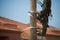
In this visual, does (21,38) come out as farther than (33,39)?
Yes

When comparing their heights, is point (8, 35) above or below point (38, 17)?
below

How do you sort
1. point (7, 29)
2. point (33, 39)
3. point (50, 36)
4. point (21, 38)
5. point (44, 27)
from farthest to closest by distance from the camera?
point (50, 36) → point (21, 38) → point (7, 29) → point (44, 27) → point (33, 39)

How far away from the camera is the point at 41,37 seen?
11.2ft

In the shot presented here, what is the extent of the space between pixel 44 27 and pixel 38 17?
39 centimetres

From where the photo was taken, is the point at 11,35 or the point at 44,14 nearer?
the point at 44,14

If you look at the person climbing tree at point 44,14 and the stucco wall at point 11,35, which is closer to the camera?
the person climbing tree at point 44,14

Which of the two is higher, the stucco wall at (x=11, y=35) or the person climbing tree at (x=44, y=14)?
the person climbing tree at (x=44, y=14)

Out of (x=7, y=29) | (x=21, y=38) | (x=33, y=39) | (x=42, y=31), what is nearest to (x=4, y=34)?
(x=7, y=29)

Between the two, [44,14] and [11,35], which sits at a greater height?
[44,14]

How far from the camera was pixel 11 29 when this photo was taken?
4812 millimetres

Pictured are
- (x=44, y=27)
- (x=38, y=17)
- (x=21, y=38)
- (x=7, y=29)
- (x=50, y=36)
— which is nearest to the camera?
(x=38, y=17)

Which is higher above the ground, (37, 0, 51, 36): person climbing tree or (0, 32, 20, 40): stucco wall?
(37, 0, 51, 36): person climbing tree

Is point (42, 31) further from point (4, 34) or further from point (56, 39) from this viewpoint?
point (56, 39)

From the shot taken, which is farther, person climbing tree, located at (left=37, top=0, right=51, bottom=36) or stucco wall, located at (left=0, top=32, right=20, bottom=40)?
stucco wall, located at (left=0, top=32, right=20, bottom=40)
